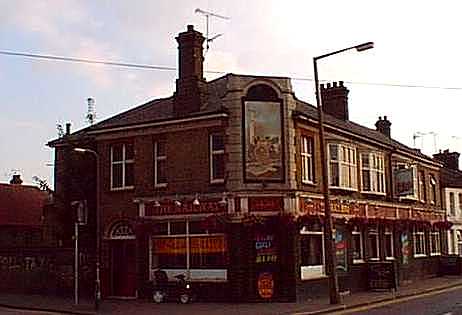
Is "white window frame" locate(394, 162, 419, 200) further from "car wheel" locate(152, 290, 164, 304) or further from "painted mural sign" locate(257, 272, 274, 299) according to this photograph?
"car wheel" locate(152, 290, 164, 304)

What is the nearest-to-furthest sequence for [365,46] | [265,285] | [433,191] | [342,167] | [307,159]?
[365,46], [265,285], [307,159], [342,167], [433,191]

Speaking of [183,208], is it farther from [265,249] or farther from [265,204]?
[265,249]

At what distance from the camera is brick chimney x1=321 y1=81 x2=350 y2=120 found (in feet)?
→ 138

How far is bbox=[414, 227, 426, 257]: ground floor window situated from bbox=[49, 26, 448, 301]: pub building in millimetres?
7638

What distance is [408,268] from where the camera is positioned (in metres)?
41.2

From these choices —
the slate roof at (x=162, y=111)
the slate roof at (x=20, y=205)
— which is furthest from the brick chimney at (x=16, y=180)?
the slate roof at (x=162, y=111)

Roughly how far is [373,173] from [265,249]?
426 inches

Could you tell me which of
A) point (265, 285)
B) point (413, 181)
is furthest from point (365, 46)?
point (413, 181)

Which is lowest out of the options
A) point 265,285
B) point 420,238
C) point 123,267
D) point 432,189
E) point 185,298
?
point 185,298

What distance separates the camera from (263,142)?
1155 inches

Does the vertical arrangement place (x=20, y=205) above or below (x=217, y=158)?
below

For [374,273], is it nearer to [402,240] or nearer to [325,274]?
[325,274]

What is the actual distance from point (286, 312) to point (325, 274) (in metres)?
6.90

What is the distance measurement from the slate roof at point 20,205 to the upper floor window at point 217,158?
19.9 meters
